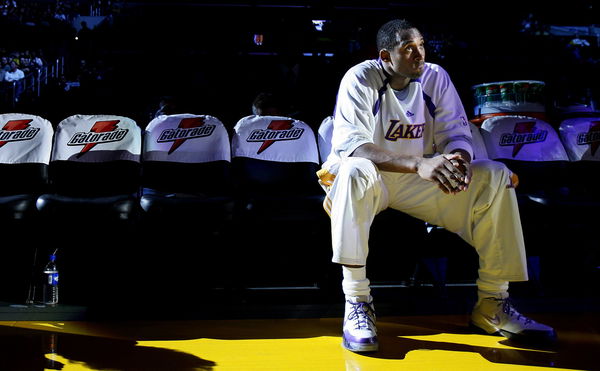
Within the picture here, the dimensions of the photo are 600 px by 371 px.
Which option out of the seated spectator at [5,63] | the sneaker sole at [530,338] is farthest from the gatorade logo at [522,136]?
the seated spectator at [5,63]

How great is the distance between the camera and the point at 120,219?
113 inches

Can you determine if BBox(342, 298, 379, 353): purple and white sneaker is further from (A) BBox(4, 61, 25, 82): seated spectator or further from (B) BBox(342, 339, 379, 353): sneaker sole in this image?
(A) BBox(4, 61, 25, 82): seated spectator

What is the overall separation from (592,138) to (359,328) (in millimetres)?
2219

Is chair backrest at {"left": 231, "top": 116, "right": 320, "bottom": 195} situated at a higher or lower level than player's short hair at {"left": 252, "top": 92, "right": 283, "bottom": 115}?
lower

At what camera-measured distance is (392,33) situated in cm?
255

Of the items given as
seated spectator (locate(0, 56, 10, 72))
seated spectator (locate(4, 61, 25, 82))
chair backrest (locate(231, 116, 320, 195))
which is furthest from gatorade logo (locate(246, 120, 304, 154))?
seated spectator (locate(0, 56, 10, 72))

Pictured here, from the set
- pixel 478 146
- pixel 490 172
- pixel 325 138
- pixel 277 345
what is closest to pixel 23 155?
pixel 325 138

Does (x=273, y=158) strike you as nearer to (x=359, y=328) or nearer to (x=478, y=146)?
(x=478, y=146)

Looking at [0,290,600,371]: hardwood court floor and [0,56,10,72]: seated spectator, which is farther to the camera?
[0,56,10,72]: seated spectator

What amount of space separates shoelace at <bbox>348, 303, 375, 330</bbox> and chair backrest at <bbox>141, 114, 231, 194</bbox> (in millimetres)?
1382

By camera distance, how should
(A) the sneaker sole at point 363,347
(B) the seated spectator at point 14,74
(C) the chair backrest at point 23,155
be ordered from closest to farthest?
(A) the sneaker sole at point 363,347, (C) the chair backrest at point 23,155, (B) the seated spectator at point 14,74

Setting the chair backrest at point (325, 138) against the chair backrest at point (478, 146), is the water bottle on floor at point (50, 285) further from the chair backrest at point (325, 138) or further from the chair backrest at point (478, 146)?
the chair backrest at point (478, 146)

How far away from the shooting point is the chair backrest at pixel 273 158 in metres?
3.39

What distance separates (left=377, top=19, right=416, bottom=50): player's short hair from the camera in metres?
2.53
